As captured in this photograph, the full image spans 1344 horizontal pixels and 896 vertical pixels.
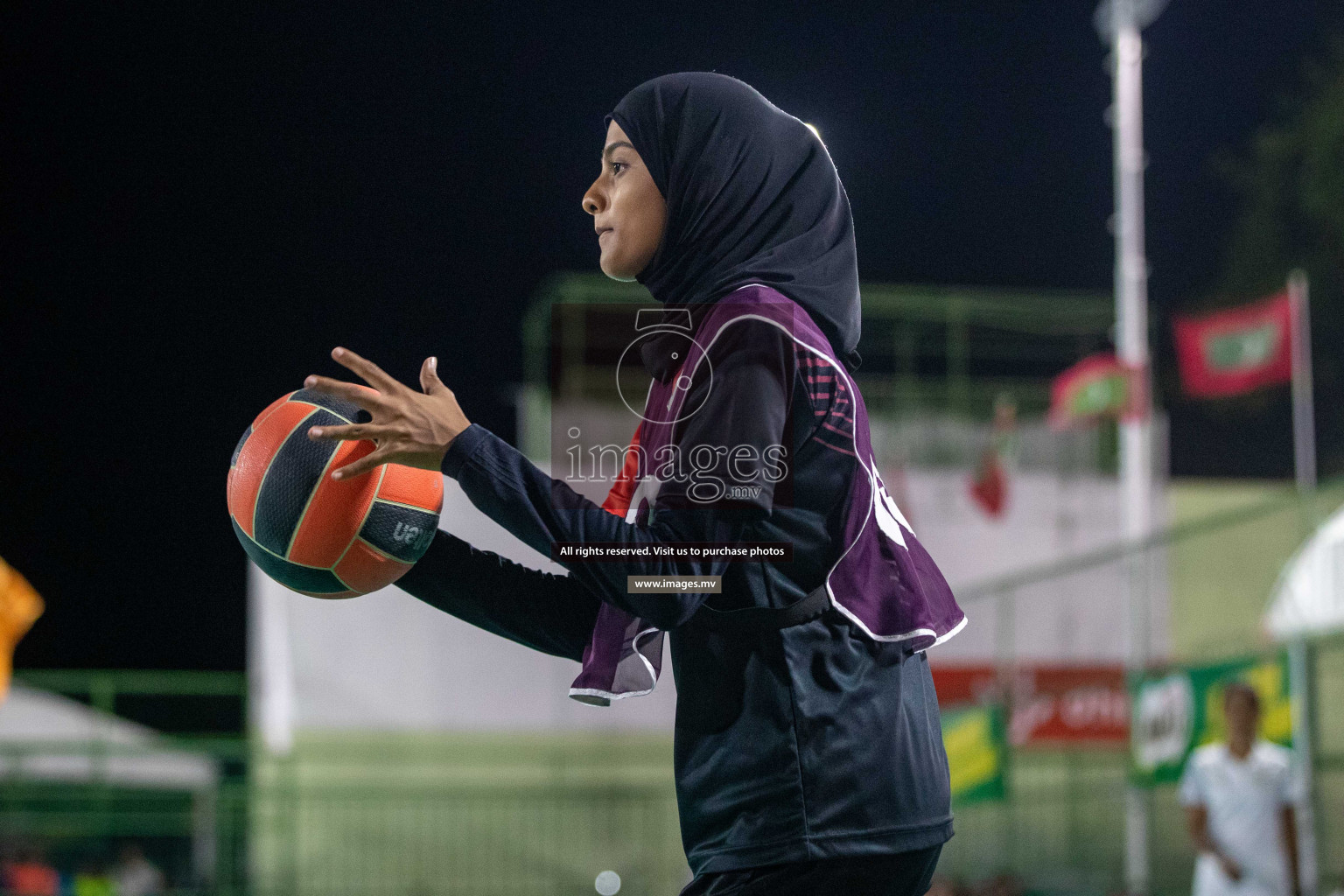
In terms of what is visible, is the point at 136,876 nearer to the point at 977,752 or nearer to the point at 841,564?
the point at 977,752

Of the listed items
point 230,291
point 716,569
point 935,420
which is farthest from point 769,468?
point 935,420

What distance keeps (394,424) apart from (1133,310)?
10.7 meters

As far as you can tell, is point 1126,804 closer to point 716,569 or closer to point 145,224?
point 145,224

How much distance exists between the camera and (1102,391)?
11.7 metres

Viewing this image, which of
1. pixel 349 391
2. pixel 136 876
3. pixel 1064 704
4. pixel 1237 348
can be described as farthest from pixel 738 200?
pixel 1237 348

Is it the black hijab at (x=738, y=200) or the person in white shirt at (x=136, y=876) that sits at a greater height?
the black hijab at (x=738, y=200)

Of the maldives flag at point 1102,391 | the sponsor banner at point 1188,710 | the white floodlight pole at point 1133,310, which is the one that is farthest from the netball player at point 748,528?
the maldives flag at point 1102,391

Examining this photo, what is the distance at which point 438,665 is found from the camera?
32.0 ft

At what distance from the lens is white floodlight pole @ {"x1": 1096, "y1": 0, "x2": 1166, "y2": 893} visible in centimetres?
828

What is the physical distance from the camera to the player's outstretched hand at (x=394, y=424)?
1.65 metres

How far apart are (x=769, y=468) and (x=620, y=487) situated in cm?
35

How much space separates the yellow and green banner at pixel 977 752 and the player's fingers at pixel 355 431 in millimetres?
7218

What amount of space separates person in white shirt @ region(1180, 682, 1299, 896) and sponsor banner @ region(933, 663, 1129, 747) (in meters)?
3.49

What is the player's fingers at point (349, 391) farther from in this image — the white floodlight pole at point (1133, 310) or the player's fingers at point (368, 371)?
the white floodlight pole at point (1133, 310)
